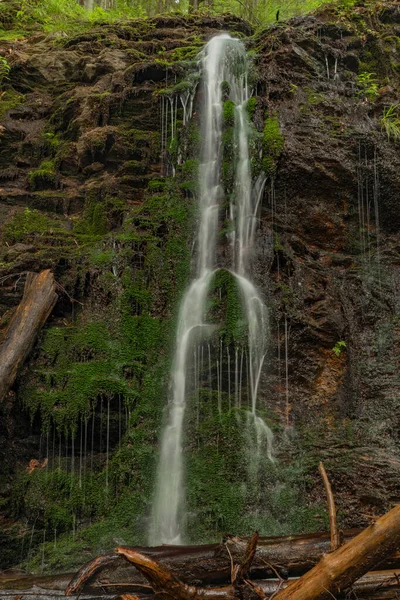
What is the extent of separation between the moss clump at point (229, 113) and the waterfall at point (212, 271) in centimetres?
8

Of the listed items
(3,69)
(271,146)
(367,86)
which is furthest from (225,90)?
(3,69)

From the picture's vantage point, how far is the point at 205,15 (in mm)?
13328

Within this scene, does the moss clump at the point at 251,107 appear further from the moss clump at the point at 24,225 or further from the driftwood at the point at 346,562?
the driftwood at the point at 346,562

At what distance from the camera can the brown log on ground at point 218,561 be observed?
4203 mm

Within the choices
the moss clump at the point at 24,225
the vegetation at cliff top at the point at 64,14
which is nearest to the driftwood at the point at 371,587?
the moss clump at the point at 24,225

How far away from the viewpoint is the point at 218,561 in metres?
4.25

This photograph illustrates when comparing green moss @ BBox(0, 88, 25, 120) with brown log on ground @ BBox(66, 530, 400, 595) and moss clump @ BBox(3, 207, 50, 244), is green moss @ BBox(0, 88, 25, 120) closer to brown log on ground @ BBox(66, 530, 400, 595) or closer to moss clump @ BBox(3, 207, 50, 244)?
moss clump @ BBox(3, 207, 50, 244)

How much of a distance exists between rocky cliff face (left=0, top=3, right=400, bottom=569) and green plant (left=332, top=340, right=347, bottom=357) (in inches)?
0.8

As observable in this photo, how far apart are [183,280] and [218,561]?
4.97 m

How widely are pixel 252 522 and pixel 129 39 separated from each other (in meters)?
11.3

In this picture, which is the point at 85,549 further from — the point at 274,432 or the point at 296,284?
the point at 296,284

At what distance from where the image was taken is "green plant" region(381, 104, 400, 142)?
9688 millimetres

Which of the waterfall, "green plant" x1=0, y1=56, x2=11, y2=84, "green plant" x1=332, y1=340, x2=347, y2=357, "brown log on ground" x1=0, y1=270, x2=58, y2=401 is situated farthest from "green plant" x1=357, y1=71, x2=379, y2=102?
"green plant" x1=0, y1=56, x2=11, y2=84

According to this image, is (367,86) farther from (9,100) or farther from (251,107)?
(9,100)
